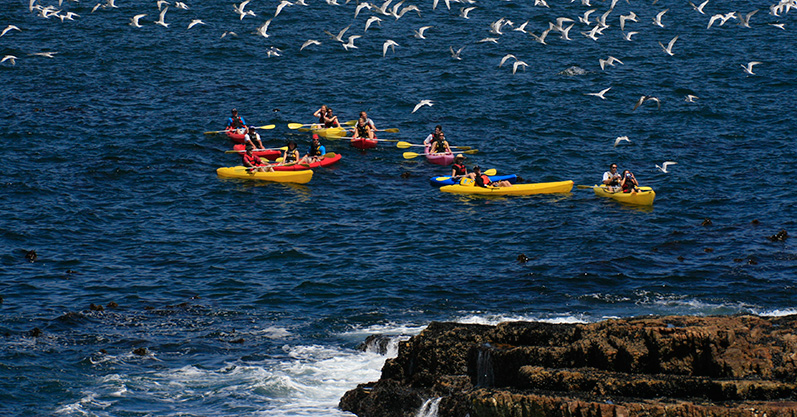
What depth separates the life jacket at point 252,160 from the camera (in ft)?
137

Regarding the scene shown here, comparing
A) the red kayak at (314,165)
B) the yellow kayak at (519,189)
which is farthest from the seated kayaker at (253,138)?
the yellow kayak at (519,189)

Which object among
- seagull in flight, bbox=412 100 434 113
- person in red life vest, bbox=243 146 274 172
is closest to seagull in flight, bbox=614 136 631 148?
seagull in flight, bbox=412 100 434 113

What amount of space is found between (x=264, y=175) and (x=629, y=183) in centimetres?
1528

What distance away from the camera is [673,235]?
34031 millimetres

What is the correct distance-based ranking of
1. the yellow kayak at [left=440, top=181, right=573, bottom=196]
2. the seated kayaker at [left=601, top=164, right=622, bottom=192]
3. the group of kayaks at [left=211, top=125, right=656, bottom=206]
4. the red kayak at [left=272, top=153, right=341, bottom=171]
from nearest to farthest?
the group of kayaks at [left=211, top=125, right=656, bottom=206], the seated kayaker at [left=601, top=164, right=622, bottom=192], the yellow kayak at [left=440, top=181, right=573, bottom=196], the red kayak at [left=272, top=153, right=341, bottom=171]

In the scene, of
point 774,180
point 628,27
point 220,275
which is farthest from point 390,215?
point 628,27

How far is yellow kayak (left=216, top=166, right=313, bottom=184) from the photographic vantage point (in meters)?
40.7

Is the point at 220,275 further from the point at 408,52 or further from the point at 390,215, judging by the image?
the point at 408,52

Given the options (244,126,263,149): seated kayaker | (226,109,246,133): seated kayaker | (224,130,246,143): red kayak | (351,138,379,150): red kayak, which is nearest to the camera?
(244,126,263,149): seated kayaker

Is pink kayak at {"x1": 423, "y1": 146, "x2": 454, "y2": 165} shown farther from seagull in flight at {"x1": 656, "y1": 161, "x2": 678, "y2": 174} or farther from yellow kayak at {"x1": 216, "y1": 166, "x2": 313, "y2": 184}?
seagull in flight at {"x1": 656, "y1": 161, "x2": 678, "y2": 174}

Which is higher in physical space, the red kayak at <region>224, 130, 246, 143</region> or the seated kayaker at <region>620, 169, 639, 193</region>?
the seated kayaker at <region>620, 169, 639, 193</region>

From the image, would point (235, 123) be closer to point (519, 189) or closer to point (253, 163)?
point (253, 163)

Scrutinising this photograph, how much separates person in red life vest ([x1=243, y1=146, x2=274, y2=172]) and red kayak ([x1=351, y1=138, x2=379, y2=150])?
5.46m

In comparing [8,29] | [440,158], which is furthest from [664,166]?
[8,29]
